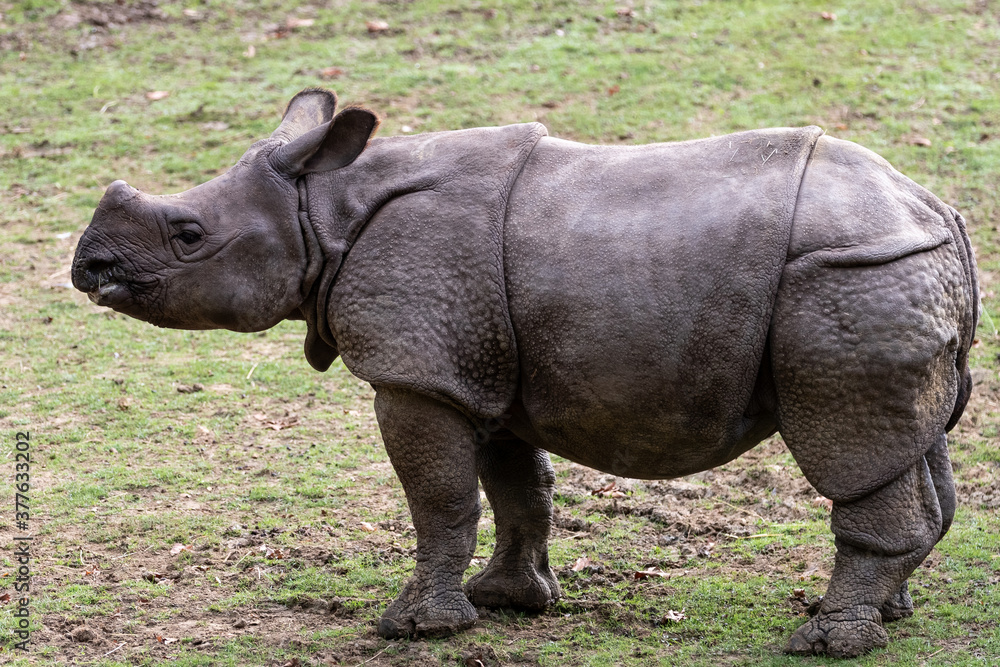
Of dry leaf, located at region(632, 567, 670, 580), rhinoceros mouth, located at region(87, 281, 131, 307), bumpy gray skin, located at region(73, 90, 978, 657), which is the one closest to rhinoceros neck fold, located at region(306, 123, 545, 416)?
bumpy gray skin, located at region(73, 90, 978, 657)

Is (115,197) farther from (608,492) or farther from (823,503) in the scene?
(823,503)

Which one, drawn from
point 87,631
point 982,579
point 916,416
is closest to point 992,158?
point 982,579

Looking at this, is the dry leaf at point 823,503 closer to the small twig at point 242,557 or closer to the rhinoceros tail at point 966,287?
the rhinoceros tail at point 966,287

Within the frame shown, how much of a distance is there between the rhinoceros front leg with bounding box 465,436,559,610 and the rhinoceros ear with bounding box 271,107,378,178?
1.80m

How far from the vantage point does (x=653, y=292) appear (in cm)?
558

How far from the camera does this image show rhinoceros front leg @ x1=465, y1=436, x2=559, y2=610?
6672 mm

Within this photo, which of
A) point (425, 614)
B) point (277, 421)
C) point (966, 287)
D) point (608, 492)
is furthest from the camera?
point (277, 421)

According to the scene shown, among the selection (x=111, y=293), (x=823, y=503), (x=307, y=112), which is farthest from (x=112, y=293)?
(x=823, y=503)

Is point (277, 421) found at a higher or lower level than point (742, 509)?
lower

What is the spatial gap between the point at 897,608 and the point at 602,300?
92.2 inches

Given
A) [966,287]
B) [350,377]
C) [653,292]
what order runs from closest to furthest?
[653,292] → [966,287] → [350,377]

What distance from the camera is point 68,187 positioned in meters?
12.9

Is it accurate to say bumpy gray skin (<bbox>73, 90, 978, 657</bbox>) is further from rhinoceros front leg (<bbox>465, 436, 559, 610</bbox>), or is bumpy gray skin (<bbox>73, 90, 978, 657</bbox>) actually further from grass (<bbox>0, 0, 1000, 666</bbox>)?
grass (<bbox>0, 0, 1000, 666</bbox>)

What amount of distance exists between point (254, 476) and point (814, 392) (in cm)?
438
